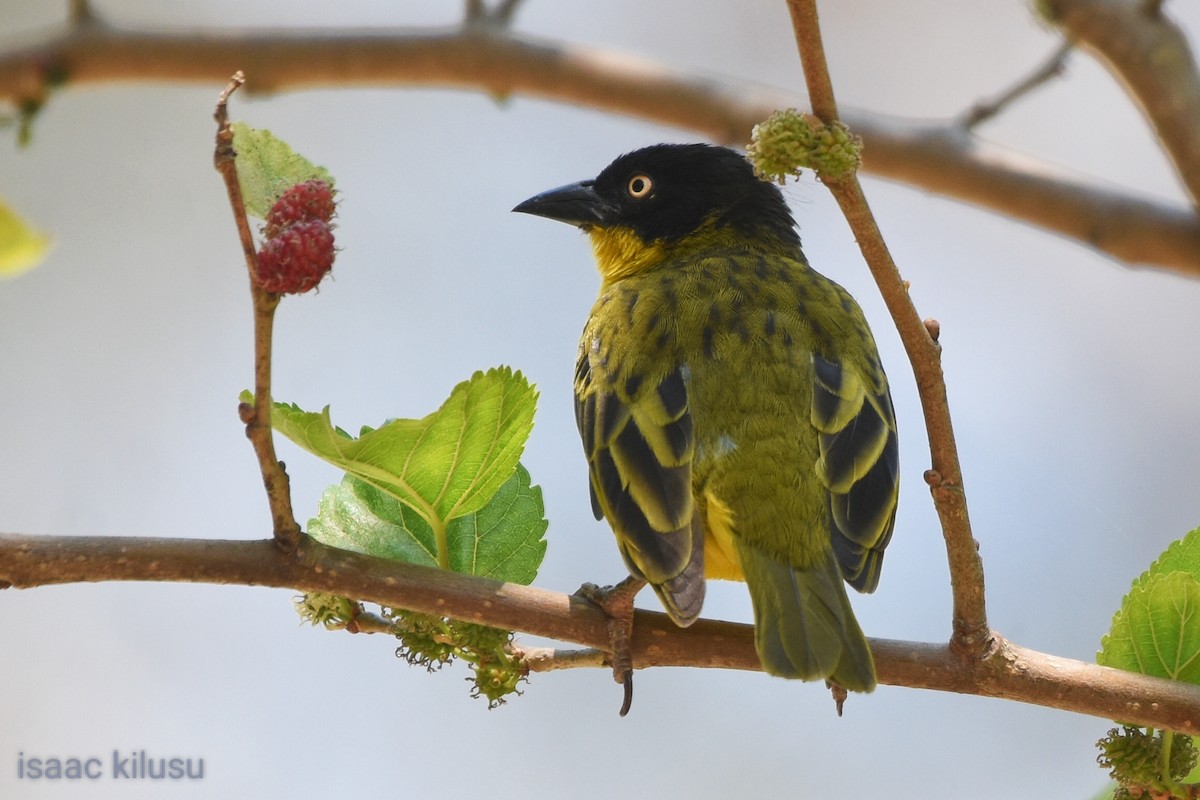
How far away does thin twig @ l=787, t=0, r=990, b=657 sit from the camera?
1.34m

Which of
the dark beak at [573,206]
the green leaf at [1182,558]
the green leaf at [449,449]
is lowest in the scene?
the green leaf at [1182,558]

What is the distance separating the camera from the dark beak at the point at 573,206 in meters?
3.35

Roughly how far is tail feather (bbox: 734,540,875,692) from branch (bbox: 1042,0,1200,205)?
1.92 metres

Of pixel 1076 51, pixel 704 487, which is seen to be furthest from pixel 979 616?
pixel 1076 51

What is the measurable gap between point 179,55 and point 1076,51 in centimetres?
264

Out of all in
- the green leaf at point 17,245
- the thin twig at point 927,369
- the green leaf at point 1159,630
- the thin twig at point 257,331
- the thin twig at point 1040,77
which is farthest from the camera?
the thin twig at point 1040,77

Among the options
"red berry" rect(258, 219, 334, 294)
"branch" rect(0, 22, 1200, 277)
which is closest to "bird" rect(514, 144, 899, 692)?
"red berry" rect(258, 219, 334, 294)

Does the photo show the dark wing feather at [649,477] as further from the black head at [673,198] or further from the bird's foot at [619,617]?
the black head at [673,198]

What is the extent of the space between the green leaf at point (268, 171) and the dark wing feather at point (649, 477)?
81 centimetres

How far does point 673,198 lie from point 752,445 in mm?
1317

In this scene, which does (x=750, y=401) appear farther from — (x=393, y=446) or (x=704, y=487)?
(x=393, y=446)

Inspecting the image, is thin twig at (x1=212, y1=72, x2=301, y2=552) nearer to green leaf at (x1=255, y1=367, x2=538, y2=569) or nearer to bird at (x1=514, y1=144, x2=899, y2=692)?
green leaf at (x1=255, y1=367, x2=538, y2=569)

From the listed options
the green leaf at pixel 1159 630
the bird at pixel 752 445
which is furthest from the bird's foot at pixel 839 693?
the green leaf at pixel 1159 630

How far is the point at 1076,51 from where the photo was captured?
350 centimetres
